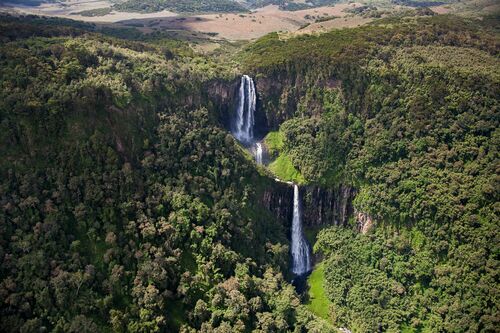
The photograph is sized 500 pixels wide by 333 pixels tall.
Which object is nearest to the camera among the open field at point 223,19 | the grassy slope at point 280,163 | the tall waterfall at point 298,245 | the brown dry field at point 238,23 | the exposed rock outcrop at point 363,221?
the exposed rock outcrop at point 363,221

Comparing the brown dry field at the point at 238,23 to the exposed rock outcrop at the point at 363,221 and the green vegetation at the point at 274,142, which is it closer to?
the green vegetation at the point at 274,142

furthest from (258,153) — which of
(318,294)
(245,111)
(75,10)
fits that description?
(75,10)

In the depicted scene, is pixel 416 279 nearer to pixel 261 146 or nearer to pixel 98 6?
pixel 261 146

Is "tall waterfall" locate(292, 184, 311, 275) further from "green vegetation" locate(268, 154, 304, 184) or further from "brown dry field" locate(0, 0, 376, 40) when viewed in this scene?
A: "brown dry field" locate(0, 0, 376, 40)

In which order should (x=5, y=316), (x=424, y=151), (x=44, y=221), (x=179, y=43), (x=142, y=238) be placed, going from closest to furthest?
(x=5, y=316) → (x=44, y=221) → (x=142, y=238) → (x=424, y=151) → (x=179, y=43)

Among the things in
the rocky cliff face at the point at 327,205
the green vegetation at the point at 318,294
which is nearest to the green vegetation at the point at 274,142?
the rocky cliff face at the point at 327,205

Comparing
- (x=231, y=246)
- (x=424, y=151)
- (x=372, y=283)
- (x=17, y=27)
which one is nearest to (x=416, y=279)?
(x=372, y=283)
